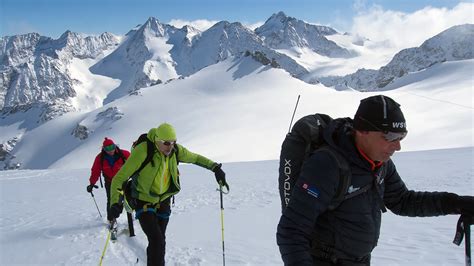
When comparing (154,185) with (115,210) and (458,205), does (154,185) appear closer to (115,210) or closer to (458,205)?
(115,210)

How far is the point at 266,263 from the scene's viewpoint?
696cm

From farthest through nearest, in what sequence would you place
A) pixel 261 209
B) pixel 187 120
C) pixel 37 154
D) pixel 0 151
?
pixel 0 151 < pixel 37 154 < pixel 187 120 < pixel 261 209

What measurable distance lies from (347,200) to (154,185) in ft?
12.4

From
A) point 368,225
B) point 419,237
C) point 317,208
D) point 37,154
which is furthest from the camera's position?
point 37,154

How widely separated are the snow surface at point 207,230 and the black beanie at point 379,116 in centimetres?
436

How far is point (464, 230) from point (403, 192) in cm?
51

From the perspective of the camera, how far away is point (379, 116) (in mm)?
2678

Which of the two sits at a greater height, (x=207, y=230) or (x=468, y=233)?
(x=468, y=233)

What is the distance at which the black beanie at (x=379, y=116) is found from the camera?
105 inches

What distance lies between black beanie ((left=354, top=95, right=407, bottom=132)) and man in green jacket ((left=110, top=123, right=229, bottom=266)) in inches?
141

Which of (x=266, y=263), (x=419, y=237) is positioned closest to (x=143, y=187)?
(x=266, y=263)

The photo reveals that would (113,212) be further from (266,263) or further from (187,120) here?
(187,120)

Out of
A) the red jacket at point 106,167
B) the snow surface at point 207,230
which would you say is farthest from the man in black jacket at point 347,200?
the red jacket at point 106,167

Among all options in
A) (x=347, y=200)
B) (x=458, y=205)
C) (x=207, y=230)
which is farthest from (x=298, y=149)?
(x=207, y=230)
